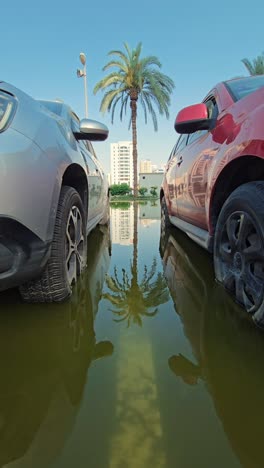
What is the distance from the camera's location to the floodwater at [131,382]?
887 millimetres

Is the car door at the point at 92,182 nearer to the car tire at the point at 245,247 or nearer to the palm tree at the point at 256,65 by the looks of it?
the car tire at the point at 245,247

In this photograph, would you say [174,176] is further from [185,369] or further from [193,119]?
[185,369]

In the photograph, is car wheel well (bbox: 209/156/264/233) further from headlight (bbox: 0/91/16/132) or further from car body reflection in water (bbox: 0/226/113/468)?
headlight (bbox: 0/91/16/132)

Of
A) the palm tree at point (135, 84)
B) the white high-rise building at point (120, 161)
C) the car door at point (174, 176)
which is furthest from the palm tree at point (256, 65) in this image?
the white high-rise building at point (120, 161)

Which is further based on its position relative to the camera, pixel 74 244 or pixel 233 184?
pixel 74 244

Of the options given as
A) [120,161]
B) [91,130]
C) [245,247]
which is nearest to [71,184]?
[91,130]

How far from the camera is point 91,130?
92.7 inches

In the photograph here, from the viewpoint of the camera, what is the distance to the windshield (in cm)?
208

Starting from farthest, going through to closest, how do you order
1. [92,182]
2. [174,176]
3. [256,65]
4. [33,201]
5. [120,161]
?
1. [120,161]
2. [256,65]
3. [174,176]
4. [92,182]
5. [33,201]

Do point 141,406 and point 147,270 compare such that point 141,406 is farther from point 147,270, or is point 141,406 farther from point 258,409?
point 147,270

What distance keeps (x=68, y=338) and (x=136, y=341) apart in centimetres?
34

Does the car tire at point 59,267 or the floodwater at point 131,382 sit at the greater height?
the car tire at point 59,267

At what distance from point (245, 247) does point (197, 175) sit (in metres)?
1.06

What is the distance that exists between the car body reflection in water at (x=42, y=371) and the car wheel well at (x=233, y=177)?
3.36 ft
